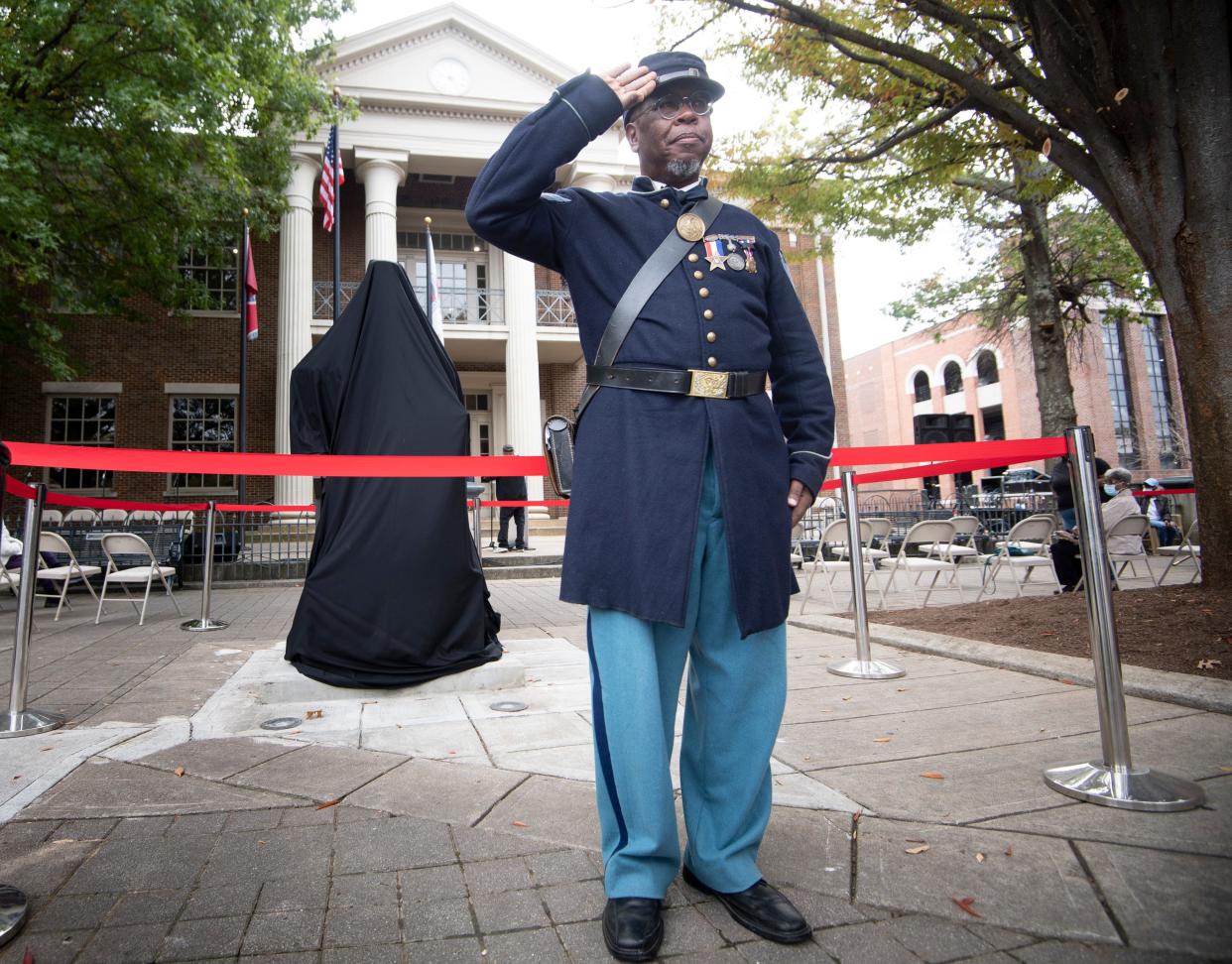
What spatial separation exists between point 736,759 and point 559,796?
2.80 ft

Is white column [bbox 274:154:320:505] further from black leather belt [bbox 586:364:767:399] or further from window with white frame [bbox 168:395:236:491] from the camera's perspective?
black leather belt [bbox 586:364:767:399]

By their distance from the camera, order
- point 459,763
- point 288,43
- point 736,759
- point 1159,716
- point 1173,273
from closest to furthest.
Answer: point 736,759, point 459,763, point 1159,716, point 1173,273, point 288,43

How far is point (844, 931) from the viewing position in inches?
65.1

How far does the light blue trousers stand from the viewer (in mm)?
1708

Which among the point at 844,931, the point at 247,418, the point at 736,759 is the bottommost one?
the point at 844,931

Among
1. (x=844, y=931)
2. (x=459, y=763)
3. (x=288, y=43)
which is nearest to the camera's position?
(x=844, y=931)

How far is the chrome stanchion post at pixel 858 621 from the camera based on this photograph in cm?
430

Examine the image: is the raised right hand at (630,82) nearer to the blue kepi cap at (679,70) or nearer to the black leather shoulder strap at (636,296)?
the blue kepi cap at (679,70)

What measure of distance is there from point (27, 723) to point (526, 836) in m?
2.72

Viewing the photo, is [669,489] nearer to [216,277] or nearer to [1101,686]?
[1101,686]

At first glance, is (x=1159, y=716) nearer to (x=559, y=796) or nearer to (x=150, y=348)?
(x=559, y=796)

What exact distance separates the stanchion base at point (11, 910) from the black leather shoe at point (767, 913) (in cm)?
156

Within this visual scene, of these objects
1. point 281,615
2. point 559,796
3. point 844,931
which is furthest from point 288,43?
point 844,931

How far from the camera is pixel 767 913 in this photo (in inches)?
65.2
